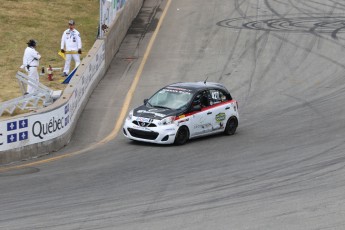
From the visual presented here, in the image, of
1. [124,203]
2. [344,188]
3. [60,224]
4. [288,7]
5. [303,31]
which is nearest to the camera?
[60,224]

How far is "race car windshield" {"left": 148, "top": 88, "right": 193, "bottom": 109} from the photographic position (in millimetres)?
22375

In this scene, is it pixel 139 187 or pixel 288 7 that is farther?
pixel 288 7

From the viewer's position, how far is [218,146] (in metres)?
21.9

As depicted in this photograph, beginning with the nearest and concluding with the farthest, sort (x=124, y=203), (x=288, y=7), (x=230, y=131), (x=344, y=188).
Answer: (x=124, y=203), (x=344, y=188), (x=230, y=131), (x=288, y=7)

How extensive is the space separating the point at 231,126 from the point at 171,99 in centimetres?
204

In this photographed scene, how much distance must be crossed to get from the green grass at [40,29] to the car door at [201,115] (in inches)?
272

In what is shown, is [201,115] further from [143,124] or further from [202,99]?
[143,124]

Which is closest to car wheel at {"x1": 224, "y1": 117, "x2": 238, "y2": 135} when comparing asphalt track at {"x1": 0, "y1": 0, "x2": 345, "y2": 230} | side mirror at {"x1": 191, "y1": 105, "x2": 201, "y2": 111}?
asphalt track at {"x1": 0, "y1": 0, "x2": 345, "y2": 230}

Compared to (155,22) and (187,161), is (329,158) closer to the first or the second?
(187,161)

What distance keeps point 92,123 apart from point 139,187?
8.10 metres

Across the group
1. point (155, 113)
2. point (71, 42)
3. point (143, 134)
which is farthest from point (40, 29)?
point (143, 134)

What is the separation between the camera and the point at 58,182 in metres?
17.2

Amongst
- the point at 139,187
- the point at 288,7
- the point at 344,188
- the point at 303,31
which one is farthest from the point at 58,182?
the point at 288,7

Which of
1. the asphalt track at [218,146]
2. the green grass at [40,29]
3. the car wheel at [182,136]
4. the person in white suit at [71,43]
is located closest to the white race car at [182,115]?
the car wheel at [182,136]
